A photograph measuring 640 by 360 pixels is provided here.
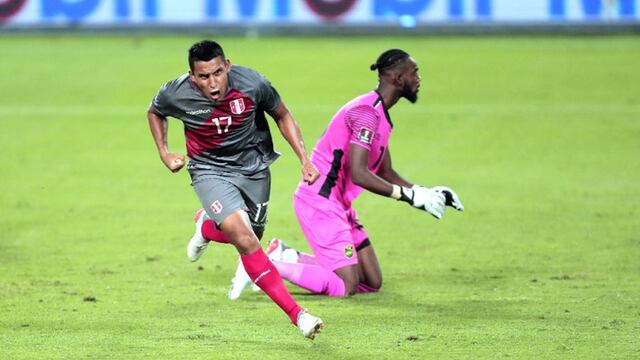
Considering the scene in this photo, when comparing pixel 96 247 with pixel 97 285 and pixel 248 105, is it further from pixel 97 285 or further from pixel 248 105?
pixel 248 105

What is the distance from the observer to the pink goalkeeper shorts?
11.6m

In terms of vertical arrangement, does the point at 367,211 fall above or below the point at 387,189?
below

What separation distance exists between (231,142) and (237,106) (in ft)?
1.04

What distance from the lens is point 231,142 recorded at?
10133 millimetres

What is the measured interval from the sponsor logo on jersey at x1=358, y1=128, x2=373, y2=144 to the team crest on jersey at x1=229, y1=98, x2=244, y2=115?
59.0 inches

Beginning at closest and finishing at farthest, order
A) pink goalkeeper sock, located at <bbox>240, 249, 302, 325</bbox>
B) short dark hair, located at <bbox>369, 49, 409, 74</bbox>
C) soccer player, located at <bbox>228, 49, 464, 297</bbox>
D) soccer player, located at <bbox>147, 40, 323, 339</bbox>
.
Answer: pink goalkeeper sock, located at <bbox>240, 249, 302, 325</bbox> < soccer player, located at <bbox>147, 40, 323, 339</bbox> < soccer player, located at <bbox>228, 49, 464, 297</bbox> < short dark hair, located at <bbox>369, 49, 409, 74</bbox>

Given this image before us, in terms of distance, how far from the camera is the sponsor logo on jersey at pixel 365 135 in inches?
440

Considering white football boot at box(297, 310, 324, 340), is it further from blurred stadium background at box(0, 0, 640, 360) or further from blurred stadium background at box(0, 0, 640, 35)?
blurred stadium background at box(0, 0, 640, 35)

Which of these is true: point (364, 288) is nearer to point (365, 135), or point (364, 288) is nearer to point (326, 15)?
point (365, 135)

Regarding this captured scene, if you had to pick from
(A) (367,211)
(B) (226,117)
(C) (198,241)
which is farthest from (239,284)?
(A) (367,211)

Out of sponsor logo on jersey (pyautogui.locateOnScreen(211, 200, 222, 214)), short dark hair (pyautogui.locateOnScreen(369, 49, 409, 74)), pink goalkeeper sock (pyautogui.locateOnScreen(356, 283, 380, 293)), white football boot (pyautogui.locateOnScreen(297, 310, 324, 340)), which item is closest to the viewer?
white football boot (pyautogui.locateOnScreen(297, 310, 324, 340))

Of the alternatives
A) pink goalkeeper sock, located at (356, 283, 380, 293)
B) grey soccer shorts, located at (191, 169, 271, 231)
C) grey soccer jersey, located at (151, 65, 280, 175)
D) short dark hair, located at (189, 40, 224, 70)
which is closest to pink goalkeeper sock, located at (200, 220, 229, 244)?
grey soccer shorts, located at (191, 169, 271, 231)

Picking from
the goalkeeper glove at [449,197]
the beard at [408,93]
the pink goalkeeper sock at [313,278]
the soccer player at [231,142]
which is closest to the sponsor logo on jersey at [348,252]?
the pink goalkeeper sock at [313,278]

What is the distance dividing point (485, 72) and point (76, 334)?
18.1 metres
